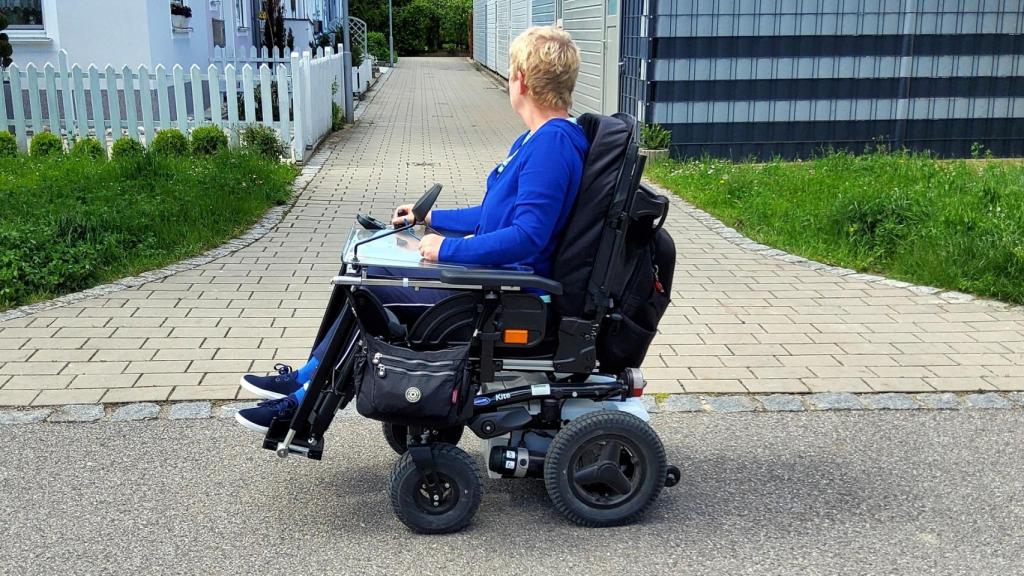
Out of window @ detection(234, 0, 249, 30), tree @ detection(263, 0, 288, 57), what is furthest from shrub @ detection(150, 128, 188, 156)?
tree @ detection(263, 0, 288, 57)

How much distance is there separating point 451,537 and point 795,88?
9.39m

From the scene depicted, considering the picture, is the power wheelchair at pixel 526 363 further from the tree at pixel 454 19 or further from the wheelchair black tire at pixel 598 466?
the tree at pixel 454 19

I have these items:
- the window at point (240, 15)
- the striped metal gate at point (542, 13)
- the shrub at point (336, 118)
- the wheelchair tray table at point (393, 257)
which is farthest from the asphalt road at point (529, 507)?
the window at point (240, 15)

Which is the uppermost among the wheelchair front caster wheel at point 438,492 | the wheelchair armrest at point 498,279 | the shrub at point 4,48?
the shrub at point 4,48

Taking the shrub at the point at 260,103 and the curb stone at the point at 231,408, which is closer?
the curb stone at the point at 231,408

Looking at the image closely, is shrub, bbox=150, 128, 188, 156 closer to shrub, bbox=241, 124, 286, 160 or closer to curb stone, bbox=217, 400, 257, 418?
shrub, bbox=241, 124, 286, 160

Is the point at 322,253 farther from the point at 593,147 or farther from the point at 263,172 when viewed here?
the point at 593,147

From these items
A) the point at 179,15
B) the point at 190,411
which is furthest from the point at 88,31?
the point at 190,411

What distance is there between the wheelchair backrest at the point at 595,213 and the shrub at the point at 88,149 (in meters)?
8.80

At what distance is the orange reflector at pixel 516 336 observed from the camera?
11.2 ft

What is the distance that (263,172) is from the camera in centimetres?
998

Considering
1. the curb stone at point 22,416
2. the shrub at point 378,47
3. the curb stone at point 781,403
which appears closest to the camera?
the curb stone at point 22,416

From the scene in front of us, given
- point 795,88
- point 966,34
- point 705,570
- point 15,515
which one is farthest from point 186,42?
point 705,570

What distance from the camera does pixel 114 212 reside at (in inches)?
299
